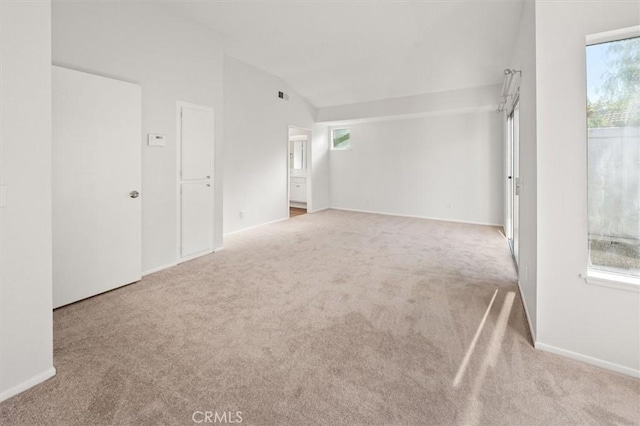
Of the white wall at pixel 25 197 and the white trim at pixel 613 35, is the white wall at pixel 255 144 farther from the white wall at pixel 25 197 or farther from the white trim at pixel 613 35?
the white trim at pixel 613 35

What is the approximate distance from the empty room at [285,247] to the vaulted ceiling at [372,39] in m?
0.04

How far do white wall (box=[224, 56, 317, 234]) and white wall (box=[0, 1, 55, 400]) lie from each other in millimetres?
3695

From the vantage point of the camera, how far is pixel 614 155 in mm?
1807

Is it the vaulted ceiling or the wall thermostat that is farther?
the vaulted ceiling

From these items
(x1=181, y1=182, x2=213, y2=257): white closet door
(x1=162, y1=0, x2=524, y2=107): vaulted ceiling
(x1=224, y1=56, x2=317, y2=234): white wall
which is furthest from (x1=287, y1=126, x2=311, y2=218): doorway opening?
(x1=181, y1=182, x2=213, y2=257): white closet door

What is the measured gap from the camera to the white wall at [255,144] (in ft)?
17.8

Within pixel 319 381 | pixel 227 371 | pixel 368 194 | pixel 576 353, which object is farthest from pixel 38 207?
pixel 368 194

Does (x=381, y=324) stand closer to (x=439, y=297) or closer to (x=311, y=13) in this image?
(x=439, y=297)

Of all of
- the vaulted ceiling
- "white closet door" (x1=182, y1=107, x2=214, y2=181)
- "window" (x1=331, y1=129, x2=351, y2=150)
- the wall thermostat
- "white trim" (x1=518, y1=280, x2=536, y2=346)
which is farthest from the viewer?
"window" (x1=331, y1=129, x2=351, y2=150)

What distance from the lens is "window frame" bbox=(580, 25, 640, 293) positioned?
1745 millimetres

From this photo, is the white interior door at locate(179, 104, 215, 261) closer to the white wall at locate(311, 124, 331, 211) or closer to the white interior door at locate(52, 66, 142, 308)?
the white interior door at locate(52, 66, 142, 308)

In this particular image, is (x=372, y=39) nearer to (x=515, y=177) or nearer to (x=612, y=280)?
(x=515, y=177)

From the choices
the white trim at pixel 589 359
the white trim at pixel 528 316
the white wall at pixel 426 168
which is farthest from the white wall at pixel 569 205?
the white wall at pixel 426 168

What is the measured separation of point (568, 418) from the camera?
1476mm
